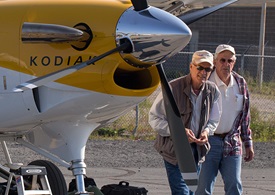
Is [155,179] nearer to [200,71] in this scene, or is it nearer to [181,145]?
[200,71]

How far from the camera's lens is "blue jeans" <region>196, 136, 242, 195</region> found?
27.4 ft

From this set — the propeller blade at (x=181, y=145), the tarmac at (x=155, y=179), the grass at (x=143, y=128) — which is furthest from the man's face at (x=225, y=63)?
the grass at (x=143, y=128)

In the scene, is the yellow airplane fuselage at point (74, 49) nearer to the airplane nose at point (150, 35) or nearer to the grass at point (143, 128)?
the airplane nose at point (150, 35)

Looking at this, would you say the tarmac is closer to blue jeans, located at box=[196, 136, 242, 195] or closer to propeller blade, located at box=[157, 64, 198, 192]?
blue jeans, located at box=[196, 136, 242, 195]

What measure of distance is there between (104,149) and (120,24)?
733cm

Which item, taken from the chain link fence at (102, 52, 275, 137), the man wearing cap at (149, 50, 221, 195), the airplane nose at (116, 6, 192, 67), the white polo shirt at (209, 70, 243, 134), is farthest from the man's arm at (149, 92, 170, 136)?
the chain link fence at (102, 52, 275, 137)

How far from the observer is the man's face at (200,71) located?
8.15 meters

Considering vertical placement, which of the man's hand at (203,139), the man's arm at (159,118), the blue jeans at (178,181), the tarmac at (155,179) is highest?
the man's arm at (159,118)

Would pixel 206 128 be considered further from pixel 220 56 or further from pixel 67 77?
pixel 67 77

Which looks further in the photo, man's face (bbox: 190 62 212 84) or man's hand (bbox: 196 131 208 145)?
man's face (bbox: 190 62 212 84)

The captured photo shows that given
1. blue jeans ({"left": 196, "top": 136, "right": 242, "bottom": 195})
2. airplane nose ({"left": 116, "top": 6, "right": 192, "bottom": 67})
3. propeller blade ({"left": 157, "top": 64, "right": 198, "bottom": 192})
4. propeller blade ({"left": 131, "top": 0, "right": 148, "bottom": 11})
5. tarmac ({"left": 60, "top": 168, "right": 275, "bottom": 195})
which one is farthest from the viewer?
tarmac ({"left": 60, "top": 168, "right": 275, "bottom": 195})

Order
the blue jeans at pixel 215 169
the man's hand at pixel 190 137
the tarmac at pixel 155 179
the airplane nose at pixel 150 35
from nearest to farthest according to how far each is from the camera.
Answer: the airplane nose at pixel 150 35
the man's hand at pixel 190 137
the blue jeans at pixel 215 169
the tarmac at pixel 155 179

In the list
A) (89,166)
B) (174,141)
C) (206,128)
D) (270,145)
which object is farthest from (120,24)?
(270,145)

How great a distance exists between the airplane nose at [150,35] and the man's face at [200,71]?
54.7 inches
